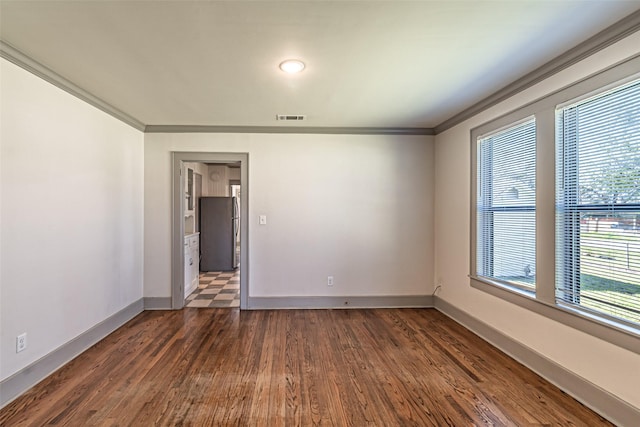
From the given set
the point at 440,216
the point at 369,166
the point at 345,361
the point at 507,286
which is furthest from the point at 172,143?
the point at 507,286

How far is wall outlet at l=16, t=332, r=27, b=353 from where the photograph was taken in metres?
2.11

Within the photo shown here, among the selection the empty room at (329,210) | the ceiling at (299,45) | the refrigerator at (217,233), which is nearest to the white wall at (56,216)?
the empty room at (329,210)

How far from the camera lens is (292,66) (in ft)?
7.63

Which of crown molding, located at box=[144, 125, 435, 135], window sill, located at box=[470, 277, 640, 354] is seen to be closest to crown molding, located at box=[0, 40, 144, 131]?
crown molding, located at box=[144, 125, 435, 135]

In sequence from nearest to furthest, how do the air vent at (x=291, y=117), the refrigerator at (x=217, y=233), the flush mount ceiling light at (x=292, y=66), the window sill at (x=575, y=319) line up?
the window sill at (x=575, y=319) < the flush mount ceiling light at (x=292, y=66) < the air vent at (x=291, y=117) < the refrigerator at (x=217, y=233)

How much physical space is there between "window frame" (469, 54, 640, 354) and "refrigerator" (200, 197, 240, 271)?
5.15 m

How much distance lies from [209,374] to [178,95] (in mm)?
2545

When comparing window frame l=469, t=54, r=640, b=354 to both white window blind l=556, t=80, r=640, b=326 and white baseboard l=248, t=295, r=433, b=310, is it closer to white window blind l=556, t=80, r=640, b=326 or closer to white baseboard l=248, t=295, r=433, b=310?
white window blind l=556, t=80, r=640, b=326

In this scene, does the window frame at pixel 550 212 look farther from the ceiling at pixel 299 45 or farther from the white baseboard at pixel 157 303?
the white baseboard at pixel 157 303

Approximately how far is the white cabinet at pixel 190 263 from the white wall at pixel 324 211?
0.45 meters

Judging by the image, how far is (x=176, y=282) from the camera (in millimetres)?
3977

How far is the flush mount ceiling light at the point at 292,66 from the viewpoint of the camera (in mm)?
2258

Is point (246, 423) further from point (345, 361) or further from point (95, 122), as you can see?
point (95, 122)

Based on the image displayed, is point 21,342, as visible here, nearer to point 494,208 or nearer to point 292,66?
point 292,66
